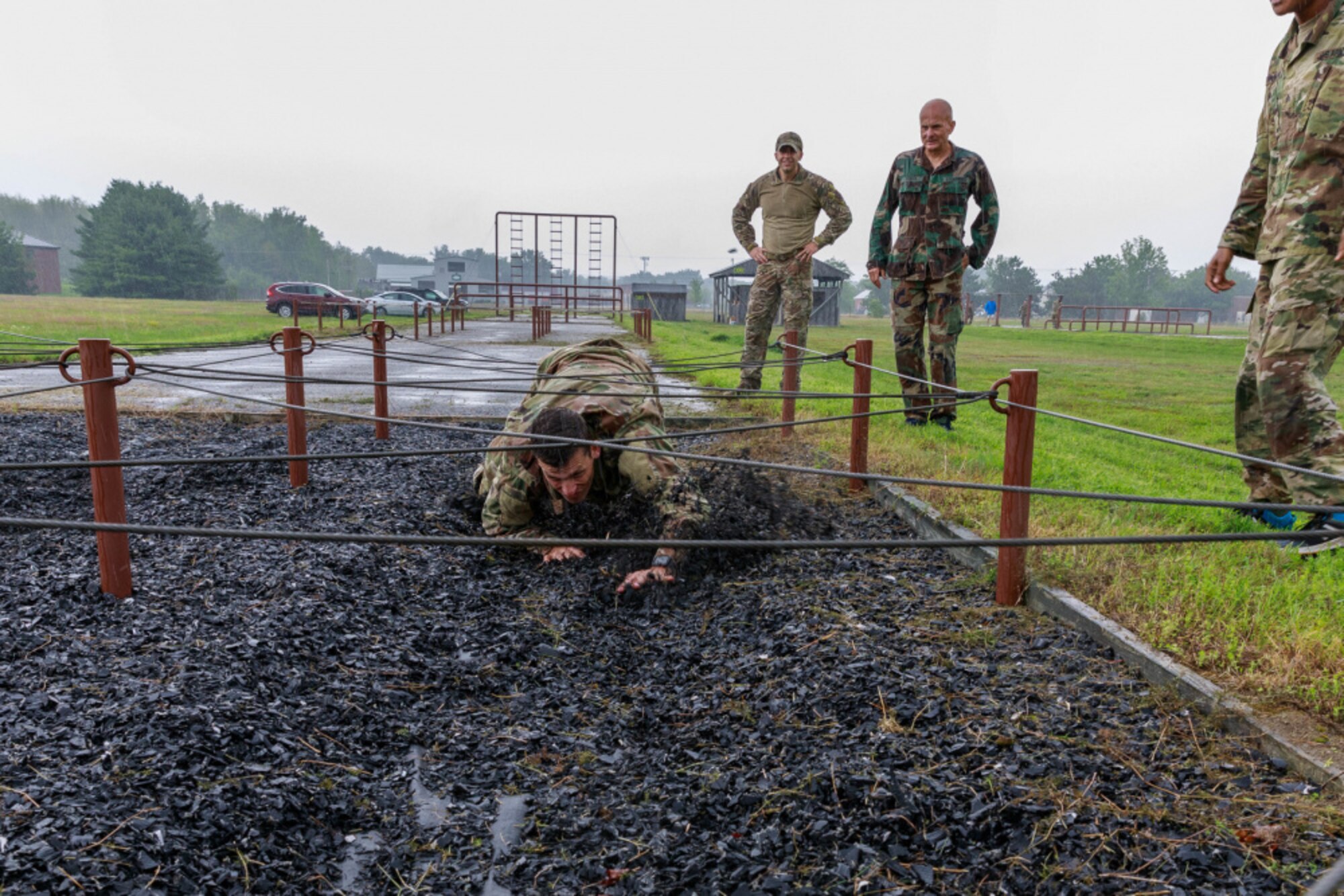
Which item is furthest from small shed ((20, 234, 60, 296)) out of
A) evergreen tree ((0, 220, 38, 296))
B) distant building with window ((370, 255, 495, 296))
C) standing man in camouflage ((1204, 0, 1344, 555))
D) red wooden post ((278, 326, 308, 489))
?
standing man in camouflage ((1204, 0, 1344, 555))

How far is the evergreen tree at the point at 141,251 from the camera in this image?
199ft

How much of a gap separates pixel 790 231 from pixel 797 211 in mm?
169

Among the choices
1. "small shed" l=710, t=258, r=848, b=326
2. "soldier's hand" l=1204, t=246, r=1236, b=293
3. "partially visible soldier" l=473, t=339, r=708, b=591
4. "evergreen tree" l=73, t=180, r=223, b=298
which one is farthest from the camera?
"evergreen tree" l=73, t=180, r=223, b=298

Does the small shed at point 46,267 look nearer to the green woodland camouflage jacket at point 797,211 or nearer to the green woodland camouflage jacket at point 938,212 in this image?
the green woodland camouflage jacket at point 797,211

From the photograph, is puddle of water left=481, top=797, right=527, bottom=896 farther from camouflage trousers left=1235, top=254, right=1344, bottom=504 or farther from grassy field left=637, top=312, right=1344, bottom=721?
camouflage trousers left=1235, top=254, right=1344, bottom=504

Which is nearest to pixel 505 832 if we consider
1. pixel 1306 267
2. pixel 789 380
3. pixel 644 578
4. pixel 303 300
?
pixel 644 578

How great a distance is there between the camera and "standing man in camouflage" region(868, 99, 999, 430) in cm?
615

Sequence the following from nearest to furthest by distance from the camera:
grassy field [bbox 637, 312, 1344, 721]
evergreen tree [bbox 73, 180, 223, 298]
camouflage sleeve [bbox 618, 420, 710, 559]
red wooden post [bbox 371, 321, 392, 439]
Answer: grassy field [bbox 637, 312, 1344, 721]
camouflage sleeve [bbox 618, 420, 710, 559]
red wooden post [bbox 371, 321, 392, 439]
evergreen tree [bbox 73, 180, 223, 298]

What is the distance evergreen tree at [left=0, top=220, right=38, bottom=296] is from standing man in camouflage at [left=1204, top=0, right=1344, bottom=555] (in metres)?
71.6

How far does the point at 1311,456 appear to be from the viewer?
11.4 ft

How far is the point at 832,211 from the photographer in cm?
770

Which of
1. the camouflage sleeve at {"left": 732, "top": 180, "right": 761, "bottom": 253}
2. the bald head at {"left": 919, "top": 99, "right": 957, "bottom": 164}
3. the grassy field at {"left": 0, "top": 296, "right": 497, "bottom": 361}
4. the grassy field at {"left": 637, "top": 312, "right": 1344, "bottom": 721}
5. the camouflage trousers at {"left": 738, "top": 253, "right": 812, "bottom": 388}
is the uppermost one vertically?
the bald head at {"left": 919, "top": 99, "right": 957, "bottom": 164}

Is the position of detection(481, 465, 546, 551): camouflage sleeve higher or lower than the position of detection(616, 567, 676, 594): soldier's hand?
higher

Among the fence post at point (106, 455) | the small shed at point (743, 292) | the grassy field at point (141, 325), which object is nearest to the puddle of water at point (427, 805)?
the fence post at point (106, 455)
